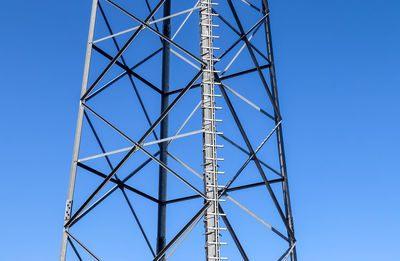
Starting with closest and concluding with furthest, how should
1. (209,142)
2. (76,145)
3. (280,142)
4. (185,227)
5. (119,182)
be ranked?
1. (185,227)
2. (209,142)
3. (76,145)
4. (280,142)
5. (119,182)

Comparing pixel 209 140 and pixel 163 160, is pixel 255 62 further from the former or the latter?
pixel 163 160

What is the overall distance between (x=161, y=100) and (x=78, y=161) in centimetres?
463

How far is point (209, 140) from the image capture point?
470 inches

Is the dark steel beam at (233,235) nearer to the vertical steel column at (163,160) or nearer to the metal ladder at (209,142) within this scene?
the metal ladder at (209,142)

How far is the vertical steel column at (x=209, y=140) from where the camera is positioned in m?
11.0

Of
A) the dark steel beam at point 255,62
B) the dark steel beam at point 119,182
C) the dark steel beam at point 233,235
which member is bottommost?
the dark steel beam at point 233,235

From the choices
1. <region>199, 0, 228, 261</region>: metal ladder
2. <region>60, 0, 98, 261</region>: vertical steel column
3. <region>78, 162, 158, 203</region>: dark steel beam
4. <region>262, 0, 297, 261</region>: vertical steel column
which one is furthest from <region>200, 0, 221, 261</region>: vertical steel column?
<region>78, 162, 158, 203</region>: dark steel beam

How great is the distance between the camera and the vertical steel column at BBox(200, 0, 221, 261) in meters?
11.0

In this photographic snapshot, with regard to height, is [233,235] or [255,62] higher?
[255,62]

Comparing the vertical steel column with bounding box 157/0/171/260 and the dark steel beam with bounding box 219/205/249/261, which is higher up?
the vertical steel column with bounding box 157/0/171/260

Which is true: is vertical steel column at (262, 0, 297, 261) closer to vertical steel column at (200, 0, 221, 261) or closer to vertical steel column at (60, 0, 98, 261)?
vertical steel column at (200, 0, 221, 261)

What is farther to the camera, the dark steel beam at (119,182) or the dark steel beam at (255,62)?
the dark steel beam at (255,62)

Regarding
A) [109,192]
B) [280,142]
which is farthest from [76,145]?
[280,142]

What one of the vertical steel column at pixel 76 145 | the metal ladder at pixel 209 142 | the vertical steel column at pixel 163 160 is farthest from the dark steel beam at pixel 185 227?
the vertical steel column at pixel 163 160
